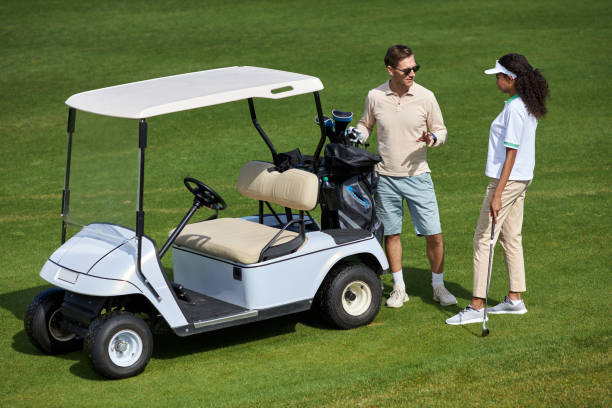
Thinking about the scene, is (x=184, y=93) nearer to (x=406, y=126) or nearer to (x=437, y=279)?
(x=406, y=126)

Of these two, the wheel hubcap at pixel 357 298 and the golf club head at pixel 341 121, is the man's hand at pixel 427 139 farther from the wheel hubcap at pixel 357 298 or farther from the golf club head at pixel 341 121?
the wheel hubcap at pixel 357 298

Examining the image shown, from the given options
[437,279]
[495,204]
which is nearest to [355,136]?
[495,204]

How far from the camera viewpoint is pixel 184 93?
18.4 ft

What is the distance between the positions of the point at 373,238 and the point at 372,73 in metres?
10.3

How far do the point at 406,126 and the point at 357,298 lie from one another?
1265mm

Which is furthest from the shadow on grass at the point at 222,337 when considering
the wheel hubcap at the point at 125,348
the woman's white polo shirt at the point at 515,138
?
the woman's white polo shirt at the point at 515,138

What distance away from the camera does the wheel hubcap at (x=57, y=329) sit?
578 centimetres

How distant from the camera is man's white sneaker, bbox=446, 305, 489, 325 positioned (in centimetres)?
615

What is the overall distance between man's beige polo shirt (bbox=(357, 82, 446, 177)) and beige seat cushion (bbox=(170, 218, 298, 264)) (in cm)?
99

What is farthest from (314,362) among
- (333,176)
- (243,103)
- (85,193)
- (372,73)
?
(372,73)

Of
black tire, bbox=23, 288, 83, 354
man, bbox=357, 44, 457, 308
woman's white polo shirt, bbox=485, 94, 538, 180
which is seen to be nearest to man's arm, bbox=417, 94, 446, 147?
man, bbox=357, 44, 457, 308

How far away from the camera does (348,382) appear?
5.22 metres

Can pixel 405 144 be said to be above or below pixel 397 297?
above

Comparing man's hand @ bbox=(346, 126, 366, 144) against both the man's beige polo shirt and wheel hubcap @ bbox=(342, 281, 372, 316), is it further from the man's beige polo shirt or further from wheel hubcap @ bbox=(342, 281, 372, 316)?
wheel hubcap @ bbox=(342, 281, 372, 316)
